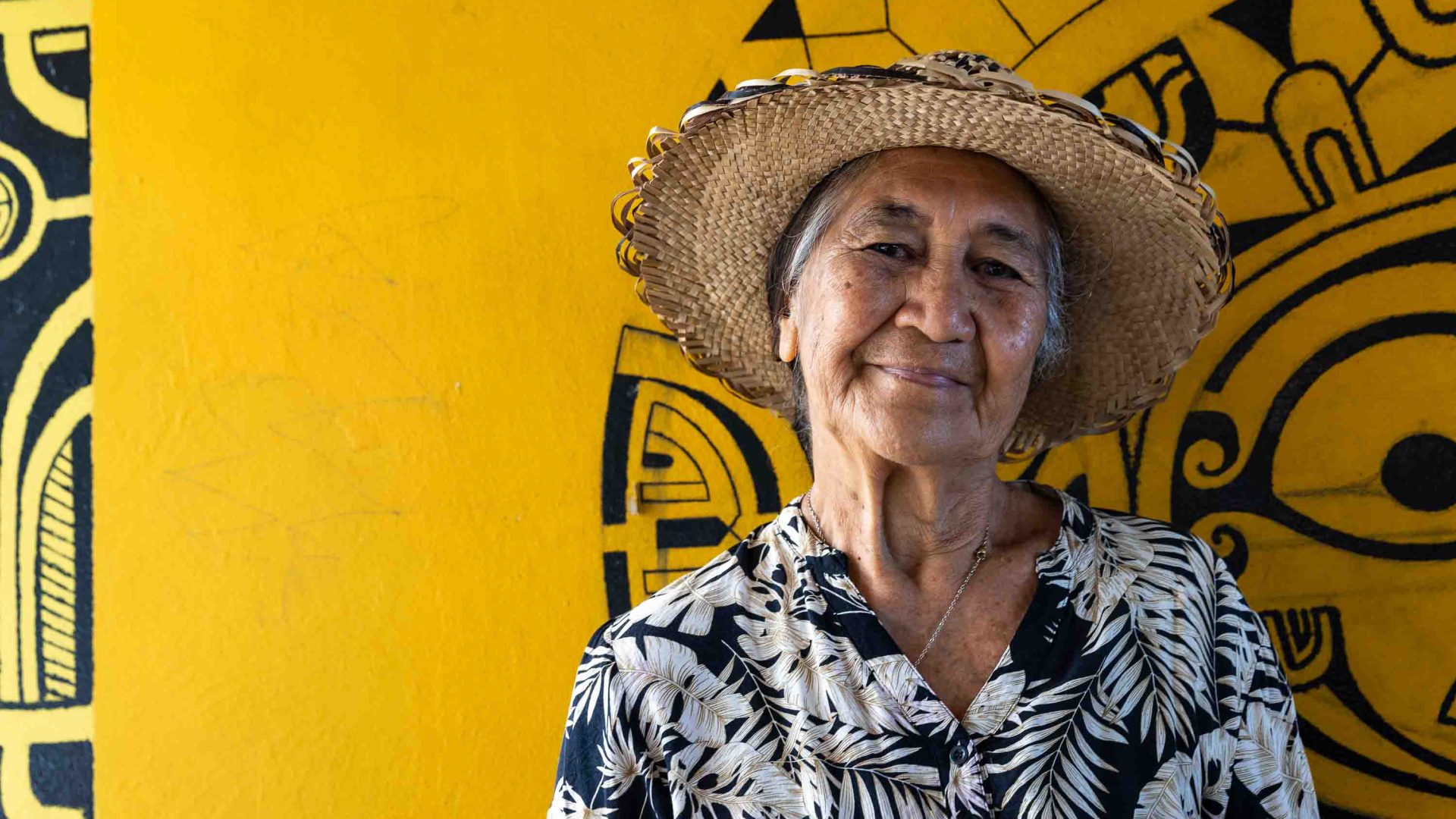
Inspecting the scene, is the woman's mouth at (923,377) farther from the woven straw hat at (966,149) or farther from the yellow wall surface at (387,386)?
the yellow wall surface at (387,386)

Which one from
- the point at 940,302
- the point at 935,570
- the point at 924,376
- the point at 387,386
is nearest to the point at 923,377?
the point at 924,376

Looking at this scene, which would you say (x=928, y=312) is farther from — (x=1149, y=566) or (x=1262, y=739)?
A: (x=1262, y=739)

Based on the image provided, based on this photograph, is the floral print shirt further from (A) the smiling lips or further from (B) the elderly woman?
(A) the smiling lips

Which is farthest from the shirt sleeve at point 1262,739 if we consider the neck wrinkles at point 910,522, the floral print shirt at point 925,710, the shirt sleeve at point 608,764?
the shirt sleeve at point 608,764

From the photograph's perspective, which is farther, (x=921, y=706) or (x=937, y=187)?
(x=937, y=187)

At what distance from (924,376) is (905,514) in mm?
262

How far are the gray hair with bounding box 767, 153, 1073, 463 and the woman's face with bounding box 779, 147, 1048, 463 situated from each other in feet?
0.18

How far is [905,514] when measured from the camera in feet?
5.14

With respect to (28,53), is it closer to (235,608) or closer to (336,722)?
(235,608)

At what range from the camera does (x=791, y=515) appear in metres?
1.61

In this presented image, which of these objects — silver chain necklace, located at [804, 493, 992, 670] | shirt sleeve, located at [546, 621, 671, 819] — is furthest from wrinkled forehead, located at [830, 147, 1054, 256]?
shirt sleeve, located at [546, 621, 671, 819]

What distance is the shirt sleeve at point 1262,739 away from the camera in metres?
1.44

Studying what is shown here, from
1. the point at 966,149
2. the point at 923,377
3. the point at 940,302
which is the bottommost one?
the point at 923,377

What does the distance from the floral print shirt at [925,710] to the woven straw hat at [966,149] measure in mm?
385
